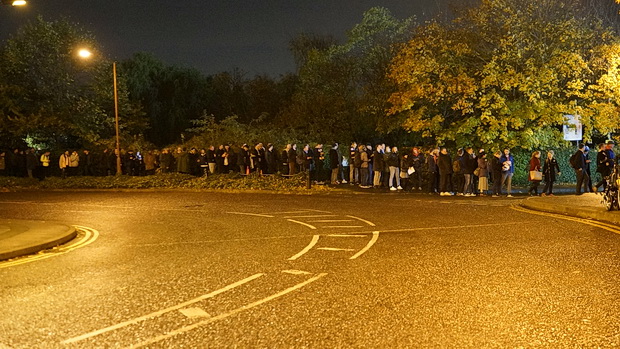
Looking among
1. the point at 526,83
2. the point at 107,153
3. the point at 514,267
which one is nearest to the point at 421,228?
the point at 514,267

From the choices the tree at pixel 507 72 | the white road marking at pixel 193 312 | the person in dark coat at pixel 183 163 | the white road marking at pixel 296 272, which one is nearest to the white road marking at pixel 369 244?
the white road marking at pixel 296 272

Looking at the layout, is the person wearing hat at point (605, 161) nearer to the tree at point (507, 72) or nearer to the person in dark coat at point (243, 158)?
the tree at point (507, 72)

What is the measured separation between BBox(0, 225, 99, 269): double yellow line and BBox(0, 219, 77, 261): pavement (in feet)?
0.76

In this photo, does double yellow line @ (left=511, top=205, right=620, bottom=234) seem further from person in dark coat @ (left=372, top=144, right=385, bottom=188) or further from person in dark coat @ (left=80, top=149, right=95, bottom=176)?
person in dark coat @ (left=80, top=149, right=95, bottom=176)

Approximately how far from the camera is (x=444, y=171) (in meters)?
23.4

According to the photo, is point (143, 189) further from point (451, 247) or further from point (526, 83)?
point (451, 247)

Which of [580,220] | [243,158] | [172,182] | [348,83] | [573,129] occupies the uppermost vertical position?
[348,83]

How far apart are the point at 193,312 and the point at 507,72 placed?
24057 mm

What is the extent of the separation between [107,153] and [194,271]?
87.4 feet

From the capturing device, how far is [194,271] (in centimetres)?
947

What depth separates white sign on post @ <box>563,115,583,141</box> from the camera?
2912cm

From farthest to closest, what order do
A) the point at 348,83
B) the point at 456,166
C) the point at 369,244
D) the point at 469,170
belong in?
the point at 348,83, the point at 456,166, the point at 469,170, the point at 369,244

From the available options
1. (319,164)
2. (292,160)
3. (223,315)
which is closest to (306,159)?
(292,160)

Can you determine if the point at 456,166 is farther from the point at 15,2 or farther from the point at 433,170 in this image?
the point at 15,2
